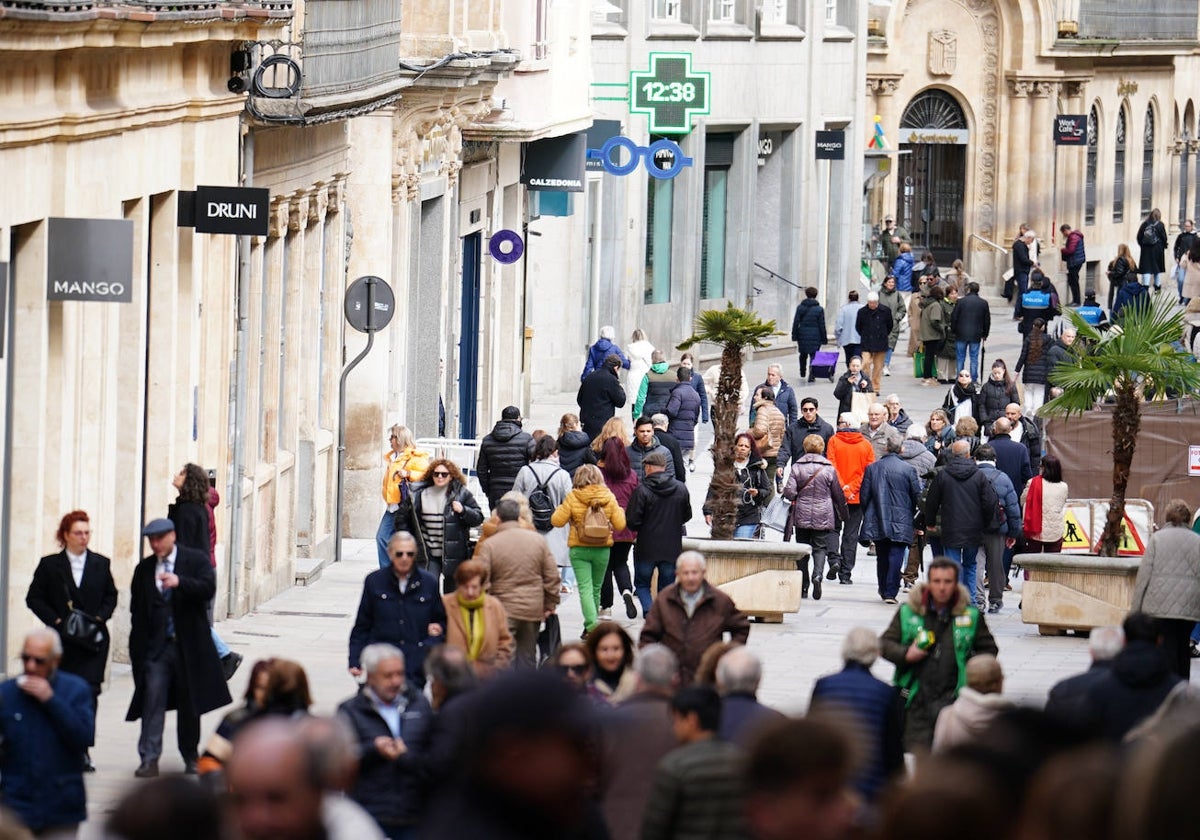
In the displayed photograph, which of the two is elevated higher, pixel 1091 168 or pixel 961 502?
pixel 1091 168

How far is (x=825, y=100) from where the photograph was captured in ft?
156

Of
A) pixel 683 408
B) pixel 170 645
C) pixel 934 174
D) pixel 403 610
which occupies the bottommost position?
pixel 170 645

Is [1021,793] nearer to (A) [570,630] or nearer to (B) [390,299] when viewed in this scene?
(A) [570,630]

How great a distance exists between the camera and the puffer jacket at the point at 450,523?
18297mm

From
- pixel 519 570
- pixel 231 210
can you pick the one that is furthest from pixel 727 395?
pixel 519 570

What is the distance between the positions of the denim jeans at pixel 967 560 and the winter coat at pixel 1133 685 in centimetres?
975

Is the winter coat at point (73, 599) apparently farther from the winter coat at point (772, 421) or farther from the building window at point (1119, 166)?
the building window at point (1119, 166)

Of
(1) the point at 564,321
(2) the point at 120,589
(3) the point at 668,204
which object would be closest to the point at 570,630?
(2) the point at 120,589

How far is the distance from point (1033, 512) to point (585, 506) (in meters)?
4.74

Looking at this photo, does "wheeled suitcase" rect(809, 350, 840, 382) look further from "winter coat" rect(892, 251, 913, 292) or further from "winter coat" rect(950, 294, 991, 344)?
"winter coat" rect(892, 251, 913, 292)

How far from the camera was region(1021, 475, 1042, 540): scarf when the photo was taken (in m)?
21.8

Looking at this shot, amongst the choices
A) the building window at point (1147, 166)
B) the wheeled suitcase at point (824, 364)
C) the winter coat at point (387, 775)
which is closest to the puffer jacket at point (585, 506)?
the winter coat at point (387, 775)

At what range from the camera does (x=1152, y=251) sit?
54.4 m

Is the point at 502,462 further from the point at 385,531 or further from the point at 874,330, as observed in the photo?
the point at 874,330
